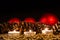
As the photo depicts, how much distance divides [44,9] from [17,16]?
3.08 feet

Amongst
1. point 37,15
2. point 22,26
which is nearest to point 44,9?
point 37,15

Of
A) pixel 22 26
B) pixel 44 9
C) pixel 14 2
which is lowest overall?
pixel 22 26

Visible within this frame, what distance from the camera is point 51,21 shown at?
3.78m

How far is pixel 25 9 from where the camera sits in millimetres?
3914

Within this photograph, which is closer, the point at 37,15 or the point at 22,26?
the point at 22,26

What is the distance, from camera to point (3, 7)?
150 inches

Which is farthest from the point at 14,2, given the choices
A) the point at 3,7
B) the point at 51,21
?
the point at 51,21

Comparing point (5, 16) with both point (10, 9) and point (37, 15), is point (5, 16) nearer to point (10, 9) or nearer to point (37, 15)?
point (10, 9)

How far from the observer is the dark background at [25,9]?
377 cm

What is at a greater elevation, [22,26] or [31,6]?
[31,6]

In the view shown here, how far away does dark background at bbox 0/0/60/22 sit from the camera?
12.4 feet

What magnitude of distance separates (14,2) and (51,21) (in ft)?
4.46

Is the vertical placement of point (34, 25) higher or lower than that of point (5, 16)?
lower

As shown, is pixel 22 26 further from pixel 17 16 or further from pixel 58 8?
pixel 58 8
